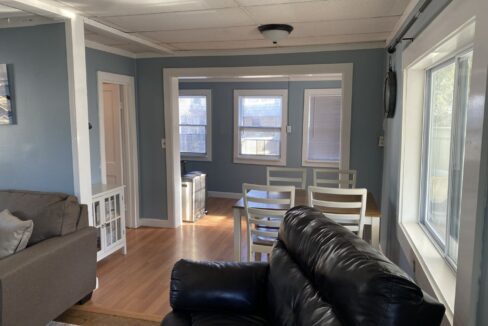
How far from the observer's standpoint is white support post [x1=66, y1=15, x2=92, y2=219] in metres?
2.86

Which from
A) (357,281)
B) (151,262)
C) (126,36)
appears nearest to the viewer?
(357,281)

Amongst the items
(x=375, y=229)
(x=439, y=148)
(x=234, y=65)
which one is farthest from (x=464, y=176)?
(x=234, y=65)

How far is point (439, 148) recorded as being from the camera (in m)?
2.41

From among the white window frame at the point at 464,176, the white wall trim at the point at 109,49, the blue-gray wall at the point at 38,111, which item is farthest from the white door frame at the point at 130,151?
the white window frame at the point at 464,176

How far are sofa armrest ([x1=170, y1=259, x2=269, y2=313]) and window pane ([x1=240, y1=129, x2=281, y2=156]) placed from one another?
4.76 m

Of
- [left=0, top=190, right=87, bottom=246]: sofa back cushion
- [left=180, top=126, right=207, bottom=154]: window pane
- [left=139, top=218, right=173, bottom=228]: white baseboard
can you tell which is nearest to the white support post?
[left=0, top=190, right=87, bottom=246]: sofa back cushion

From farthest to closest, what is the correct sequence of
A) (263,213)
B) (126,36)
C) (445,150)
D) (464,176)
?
1. (126,36)
2. (263,213)
3. (445,150)
4. (464,176)

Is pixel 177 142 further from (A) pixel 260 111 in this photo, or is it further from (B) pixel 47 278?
(B) pixel 47 278

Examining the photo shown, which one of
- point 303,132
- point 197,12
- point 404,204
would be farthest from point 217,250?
point 303,132

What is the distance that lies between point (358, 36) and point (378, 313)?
3.17 m

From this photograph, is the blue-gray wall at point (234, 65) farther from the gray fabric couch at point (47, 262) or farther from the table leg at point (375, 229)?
the gray fabric couch at point (47, 262)

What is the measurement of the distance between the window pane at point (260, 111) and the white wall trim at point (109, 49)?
2481 mm

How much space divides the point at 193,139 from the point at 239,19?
429cm

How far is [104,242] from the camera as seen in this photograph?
3.70m
